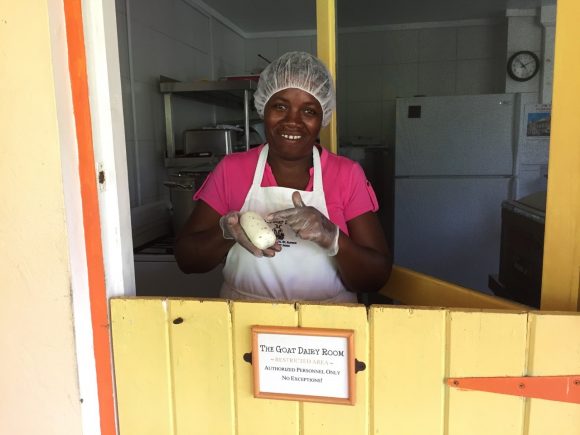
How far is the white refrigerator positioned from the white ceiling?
1.00m

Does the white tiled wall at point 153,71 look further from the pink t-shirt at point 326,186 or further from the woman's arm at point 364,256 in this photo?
the woman's arm at point 364,256

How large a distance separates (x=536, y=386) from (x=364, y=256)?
0.39 metres

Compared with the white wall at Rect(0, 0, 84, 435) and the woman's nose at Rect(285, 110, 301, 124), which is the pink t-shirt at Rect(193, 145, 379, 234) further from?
the white wall at Rect(0, 0, 84, 435)

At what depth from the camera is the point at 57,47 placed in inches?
25.7

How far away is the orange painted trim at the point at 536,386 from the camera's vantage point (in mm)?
633

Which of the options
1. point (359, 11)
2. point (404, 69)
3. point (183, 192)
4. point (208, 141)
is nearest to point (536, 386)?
point (183, 192)

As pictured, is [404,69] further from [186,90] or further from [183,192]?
[183,192]

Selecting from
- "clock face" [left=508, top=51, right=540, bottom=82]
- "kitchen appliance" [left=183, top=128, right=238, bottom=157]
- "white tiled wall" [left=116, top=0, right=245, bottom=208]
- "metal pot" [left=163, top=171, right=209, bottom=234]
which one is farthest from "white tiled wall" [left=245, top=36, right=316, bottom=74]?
"metal pot" [left=163, top=171, right=209, bottom=234]

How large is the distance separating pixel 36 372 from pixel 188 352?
23cm

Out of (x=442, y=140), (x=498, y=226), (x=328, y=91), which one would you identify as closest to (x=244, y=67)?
(x=442, y=140)

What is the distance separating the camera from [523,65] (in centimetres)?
406

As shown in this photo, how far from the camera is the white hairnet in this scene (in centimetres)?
104

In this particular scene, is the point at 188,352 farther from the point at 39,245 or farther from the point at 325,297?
the point at 325,297

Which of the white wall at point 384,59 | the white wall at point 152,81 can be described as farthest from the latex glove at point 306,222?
the white wall at point 384,59
